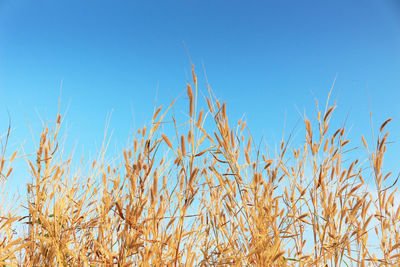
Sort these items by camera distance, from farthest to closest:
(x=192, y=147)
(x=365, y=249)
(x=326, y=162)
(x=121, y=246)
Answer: (x=365, y=249) < (x=326, y=162) < (x=121, y=246) < (x=192, y=147)

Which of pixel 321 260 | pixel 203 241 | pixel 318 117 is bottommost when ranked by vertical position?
pixel 321 260

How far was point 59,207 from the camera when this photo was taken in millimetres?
1743

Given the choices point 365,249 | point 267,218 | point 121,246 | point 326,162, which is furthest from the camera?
point 365,249

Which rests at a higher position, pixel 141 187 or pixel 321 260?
pixel 141 187

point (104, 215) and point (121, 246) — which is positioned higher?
point (104, 215)

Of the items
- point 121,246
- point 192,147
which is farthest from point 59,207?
point 192,147

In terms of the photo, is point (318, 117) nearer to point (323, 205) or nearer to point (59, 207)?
point (323, 205)

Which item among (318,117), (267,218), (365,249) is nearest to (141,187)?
(267,218)

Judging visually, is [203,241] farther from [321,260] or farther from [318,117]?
[318,117]

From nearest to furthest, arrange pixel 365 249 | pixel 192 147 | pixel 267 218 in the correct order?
1. pixel 192 147
2. pixel 267 218
3. pixel 365 249

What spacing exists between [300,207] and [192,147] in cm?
74

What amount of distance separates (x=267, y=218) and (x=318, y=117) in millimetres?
533

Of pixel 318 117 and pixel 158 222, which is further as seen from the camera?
pixel 318 117

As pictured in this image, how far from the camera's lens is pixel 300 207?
1.68 meters
